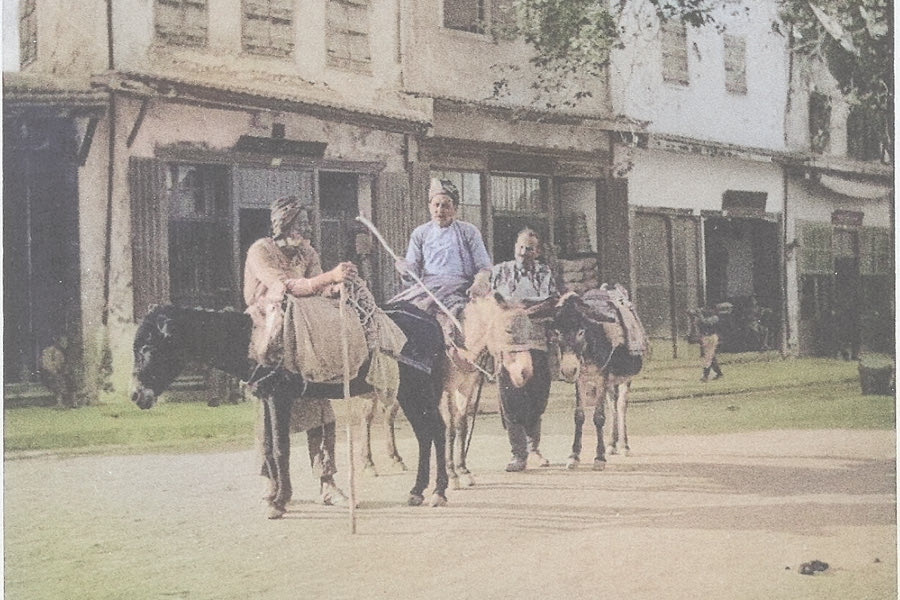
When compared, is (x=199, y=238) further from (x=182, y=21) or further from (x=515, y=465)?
(x=515, y=465)

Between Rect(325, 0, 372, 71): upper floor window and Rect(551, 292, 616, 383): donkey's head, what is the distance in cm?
138

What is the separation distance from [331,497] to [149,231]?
129 centimetres

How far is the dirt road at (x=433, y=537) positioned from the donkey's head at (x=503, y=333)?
302 mm

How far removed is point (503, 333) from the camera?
14.1 ft

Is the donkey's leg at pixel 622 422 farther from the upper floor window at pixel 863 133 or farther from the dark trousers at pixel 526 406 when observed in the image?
the upper floor window at pixel 863 133

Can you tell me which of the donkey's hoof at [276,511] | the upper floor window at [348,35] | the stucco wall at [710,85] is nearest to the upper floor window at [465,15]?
the upper floor window at [348,35]

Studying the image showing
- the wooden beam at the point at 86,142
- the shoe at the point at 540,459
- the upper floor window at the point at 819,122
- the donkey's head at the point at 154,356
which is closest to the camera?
the donkey's head at the point at 154,356

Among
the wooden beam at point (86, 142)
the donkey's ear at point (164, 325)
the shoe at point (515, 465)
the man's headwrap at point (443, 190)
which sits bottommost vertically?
the shoe at point (515, 465)

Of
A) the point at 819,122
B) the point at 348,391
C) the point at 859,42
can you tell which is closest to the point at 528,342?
the point at 348,391

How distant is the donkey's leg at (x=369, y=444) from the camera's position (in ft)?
13.6

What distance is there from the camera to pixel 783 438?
4.70m

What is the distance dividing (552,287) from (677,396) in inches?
32.3

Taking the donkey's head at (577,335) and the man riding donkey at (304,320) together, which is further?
the donkey's head at (577,335)

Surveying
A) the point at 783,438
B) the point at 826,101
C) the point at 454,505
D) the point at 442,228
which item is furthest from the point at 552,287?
the point at 826,101
